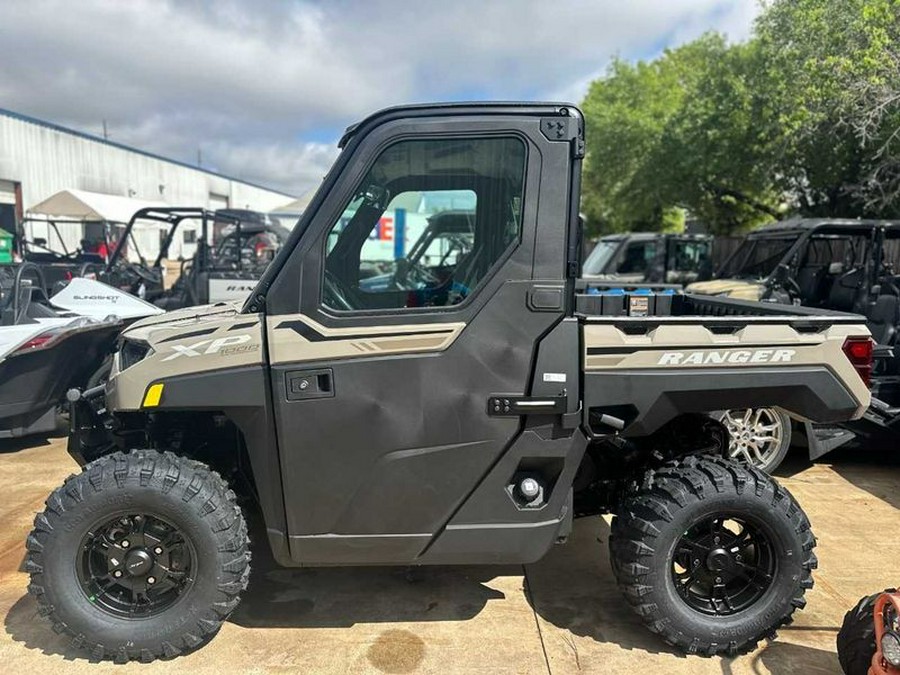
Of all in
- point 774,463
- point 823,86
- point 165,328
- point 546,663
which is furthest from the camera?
point 823,86

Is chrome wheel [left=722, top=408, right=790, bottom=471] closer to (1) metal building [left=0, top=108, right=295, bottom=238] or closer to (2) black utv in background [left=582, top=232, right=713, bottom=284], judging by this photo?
(2) black utv in background [left=582, top=232, right=713, bottom=284]

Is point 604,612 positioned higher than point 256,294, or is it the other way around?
point 256,294

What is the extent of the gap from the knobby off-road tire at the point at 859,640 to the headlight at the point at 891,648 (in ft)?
0.44

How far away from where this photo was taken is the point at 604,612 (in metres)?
3.35

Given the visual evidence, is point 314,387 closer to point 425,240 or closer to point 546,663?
point 425,240

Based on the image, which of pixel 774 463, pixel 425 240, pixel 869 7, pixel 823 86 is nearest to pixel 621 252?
pixel 823 86

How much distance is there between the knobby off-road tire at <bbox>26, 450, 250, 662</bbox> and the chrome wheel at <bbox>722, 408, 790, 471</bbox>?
12.8ft

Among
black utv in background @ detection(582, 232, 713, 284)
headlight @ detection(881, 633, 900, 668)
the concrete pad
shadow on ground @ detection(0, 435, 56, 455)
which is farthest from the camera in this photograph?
black utv in background @ detection(582, 232, 713, 284)

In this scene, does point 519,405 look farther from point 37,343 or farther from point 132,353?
point 37,343

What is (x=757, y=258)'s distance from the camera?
841 centimetres

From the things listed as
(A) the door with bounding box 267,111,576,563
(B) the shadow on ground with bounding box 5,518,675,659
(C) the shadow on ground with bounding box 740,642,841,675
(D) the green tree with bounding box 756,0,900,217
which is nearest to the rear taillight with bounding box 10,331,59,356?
(B) the shadow on ground with bounding box 5,518,675,659

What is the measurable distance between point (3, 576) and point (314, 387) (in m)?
2.30

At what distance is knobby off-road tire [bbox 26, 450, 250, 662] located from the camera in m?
2.79

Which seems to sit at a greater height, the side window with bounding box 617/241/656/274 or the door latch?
the side window with bounding box 617/241/656/274
